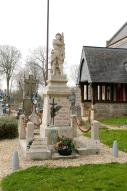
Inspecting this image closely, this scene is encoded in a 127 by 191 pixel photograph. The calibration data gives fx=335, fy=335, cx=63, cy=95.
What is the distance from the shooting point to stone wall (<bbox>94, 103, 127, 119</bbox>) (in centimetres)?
2888

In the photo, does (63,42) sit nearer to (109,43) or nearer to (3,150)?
(3,150)

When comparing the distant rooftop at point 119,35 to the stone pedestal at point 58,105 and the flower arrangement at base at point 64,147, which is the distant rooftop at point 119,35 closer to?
the stone pedestal at point 58,105

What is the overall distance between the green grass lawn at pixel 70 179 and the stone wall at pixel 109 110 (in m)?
19.6

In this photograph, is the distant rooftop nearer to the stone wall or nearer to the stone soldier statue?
the stone wall

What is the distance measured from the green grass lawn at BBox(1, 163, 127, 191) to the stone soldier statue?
5.22 metres

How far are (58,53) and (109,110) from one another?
16835 mm

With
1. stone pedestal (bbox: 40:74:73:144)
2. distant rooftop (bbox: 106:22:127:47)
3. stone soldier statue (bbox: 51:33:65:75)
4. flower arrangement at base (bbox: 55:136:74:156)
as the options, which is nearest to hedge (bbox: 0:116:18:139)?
stone pedestal (bbox: 40:74:73:144)

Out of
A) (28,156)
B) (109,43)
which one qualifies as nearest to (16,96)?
(109,43)

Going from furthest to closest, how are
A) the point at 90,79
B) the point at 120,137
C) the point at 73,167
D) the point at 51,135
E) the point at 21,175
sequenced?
the point at 90,79
the point at 120,137
the point at 51,135
the point at 73,167
the point at 21,175

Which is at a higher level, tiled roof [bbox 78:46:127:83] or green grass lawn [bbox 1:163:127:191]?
tiled roof [bbox 78:46:127:83]

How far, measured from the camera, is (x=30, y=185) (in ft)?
24.4

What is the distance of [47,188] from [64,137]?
496 cm

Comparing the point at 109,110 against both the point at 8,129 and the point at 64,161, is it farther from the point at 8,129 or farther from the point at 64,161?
the point at 64,161

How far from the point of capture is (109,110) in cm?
2938
